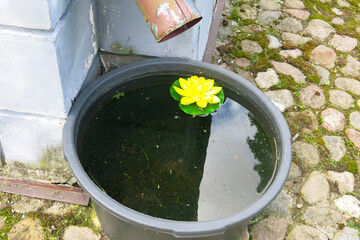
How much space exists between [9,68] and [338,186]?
1.95 meters

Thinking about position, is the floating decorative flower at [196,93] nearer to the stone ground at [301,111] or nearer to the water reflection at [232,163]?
the water reflection at [232,163]

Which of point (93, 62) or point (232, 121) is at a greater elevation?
point (93, 62)

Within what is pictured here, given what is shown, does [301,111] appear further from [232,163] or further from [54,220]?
[54,220]

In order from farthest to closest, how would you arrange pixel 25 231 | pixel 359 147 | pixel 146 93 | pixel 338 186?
pixel 359 147, pixel 338 186, pixel 146 93, pixel 25 231

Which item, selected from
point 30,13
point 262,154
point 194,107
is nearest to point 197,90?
point 194,107

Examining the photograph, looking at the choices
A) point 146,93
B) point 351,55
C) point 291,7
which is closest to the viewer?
point 146,93

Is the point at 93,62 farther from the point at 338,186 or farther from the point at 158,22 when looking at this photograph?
the point at 338,186

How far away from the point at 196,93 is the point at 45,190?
3.29 ft

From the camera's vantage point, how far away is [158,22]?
1.69 metres

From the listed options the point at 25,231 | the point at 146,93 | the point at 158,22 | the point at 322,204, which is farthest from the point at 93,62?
the point at 322,204

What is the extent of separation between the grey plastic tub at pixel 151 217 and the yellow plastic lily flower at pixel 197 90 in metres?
0.11

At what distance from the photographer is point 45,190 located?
2322 mm

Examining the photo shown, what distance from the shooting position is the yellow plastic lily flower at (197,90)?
217cm

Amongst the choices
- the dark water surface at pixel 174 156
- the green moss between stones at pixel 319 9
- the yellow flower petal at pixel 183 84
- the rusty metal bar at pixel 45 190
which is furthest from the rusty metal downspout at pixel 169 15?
the green moss between stones at pixel 319 9
